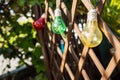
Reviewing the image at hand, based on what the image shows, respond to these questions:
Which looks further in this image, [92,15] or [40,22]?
[40,22]

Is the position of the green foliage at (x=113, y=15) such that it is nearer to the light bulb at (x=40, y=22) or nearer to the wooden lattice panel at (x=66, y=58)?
the wooden lattice panel at (x=66, y=58)

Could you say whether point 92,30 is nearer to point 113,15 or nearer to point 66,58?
point 66,58

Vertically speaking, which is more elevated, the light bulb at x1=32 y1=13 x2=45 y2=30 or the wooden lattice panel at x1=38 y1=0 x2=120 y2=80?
the light bulb at x1=32 y1=13 x2=45 y2=30

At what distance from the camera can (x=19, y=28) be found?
3898 millimetres

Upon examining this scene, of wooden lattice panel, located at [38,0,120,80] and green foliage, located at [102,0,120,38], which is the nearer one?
wooden lattice panel, located at [38,0,120,80]

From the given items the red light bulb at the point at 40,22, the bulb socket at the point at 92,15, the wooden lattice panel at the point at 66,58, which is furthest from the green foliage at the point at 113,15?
the bulb socket at the point at 92,15

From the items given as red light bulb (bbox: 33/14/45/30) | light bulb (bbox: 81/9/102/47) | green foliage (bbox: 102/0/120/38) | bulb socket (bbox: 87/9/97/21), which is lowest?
green foliage (bbox: 102/0/120/38)

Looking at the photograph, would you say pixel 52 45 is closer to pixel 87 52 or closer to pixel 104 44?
pixel 104 44

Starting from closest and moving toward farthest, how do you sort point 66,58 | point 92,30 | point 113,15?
1. point 92,30
2. point 66,58
3. point 113,15

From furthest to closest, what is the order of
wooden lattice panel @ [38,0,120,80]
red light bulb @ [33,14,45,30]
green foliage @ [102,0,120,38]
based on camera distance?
1. green foliage @ [102,0,120,38]
2. red light bulb @ [33,14,45,30]
3. wooden lattice panel @ [38,0,120,80]

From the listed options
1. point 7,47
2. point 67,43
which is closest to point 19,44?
point 7,47

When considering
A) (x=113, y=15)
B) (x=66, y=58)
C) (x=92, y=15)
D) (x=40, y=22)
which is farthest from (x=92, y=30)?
Answer: (x=113, y=15)

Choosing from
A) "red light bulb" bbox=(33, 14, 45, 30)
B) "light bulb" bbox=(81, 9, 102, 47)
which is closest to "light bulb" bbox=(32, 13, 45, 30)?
"red light bulb" bbox=(33, 14, 45, 30)

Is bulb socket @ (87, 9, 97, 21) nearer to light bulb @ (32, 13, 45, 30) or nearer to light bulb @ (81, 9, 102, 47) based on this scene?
light bulb @ (81, 9, 102, 47)
